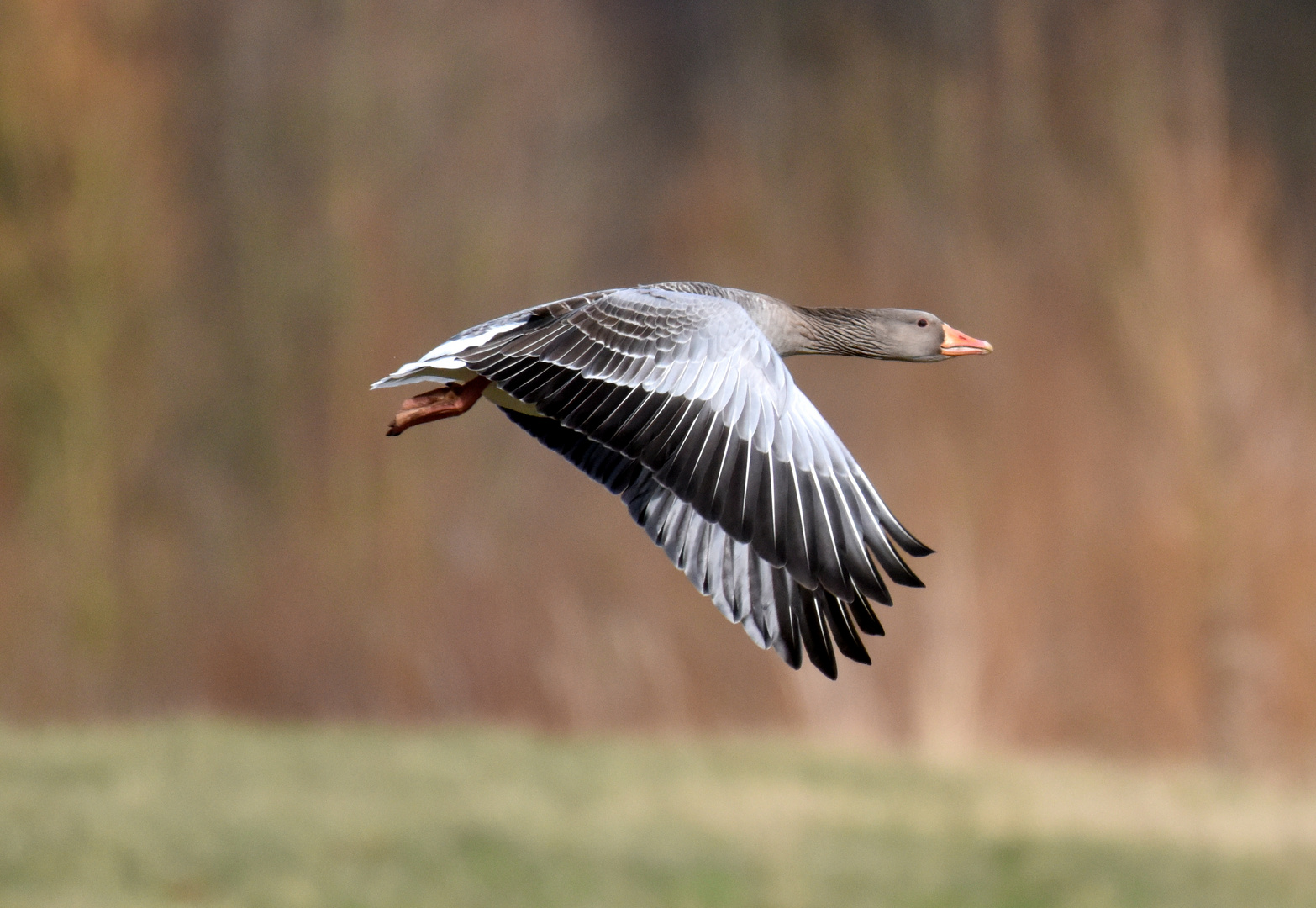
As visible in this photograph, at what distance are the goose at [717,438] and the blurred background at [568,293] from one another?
12025 millimetres

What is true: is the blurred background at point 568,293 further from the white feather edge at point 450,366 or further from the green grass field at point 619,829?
the white feather edge at point 450,366

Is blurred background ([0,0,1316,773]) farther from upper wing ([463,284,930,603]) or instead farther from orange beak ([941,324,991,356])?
upper wing ([463,284,930,603])

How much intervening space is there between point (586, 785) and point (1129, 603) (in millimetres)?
5738

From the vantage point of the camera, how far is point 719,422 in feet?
15.6

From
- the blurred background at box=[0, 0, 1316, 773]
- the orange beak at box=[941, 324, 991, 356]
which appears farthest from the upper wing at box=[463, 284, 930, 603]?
the blurred background at box=[0, 0, 1316, 773]

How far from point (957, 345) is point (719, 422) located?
1546 mm

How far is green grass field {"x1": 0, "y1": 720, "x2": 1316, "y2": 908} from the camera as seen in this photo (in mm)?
12484

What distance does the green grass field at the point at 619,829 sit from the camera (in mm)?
12484

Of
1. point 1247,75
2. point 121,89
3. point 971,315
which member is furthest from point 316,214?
point 1247,75

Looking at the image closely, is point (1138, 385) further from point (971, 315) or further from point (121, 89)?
point (121, 89)

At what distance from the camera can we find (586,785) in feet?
50.4

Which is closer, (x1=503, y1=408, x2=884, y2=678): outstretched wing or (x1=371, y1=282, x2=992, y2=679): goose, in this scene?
(x1=371, y1=282, x2=992, y2=679): goose

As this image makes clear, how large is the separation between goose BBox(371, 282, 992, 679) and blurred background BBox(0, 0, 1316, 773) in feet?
39.5

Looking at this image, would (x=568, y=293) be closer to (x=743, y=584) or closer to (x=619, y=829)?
(x=619, y=829)
